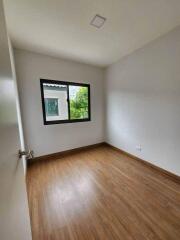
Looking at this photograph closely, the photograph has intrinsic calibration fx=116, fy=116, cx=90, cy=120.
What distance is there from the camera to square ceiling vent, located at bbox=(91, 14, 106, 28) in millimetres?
1621

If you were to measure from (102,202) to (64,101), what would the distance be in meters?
2.40

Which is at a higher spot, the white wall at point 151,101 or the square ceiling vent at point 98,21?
the square ceiling vent at point 98,21

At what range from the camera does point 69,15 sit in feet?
5.18

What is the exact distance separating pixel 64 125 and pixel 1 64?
248cm

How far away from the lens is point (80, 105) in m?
3.38

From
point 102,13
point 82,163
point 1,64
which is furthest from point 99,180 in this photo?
point 102,13

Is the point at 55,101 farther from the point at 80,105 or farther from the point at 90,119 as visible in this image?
the point at 90,119

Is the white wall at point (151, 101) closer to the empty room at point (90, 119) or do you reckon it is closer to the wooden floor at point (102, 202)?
the empty room at point (90, 119)

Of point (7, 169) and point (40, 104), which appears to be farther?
point (40, 104)

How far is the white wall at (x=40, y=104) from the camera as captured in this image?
101 inches

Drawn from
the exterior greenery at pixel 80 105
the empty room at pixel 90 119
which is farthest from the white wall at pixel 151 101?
the exterior greenery at pixel 80 105

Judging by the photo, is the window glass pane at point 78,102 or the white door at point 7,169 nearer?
the white door at point 7,169

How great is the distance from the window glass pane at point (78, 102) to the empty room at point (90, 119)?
29mm

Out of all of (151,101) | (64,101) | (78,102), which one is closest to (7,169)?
(151,101)
